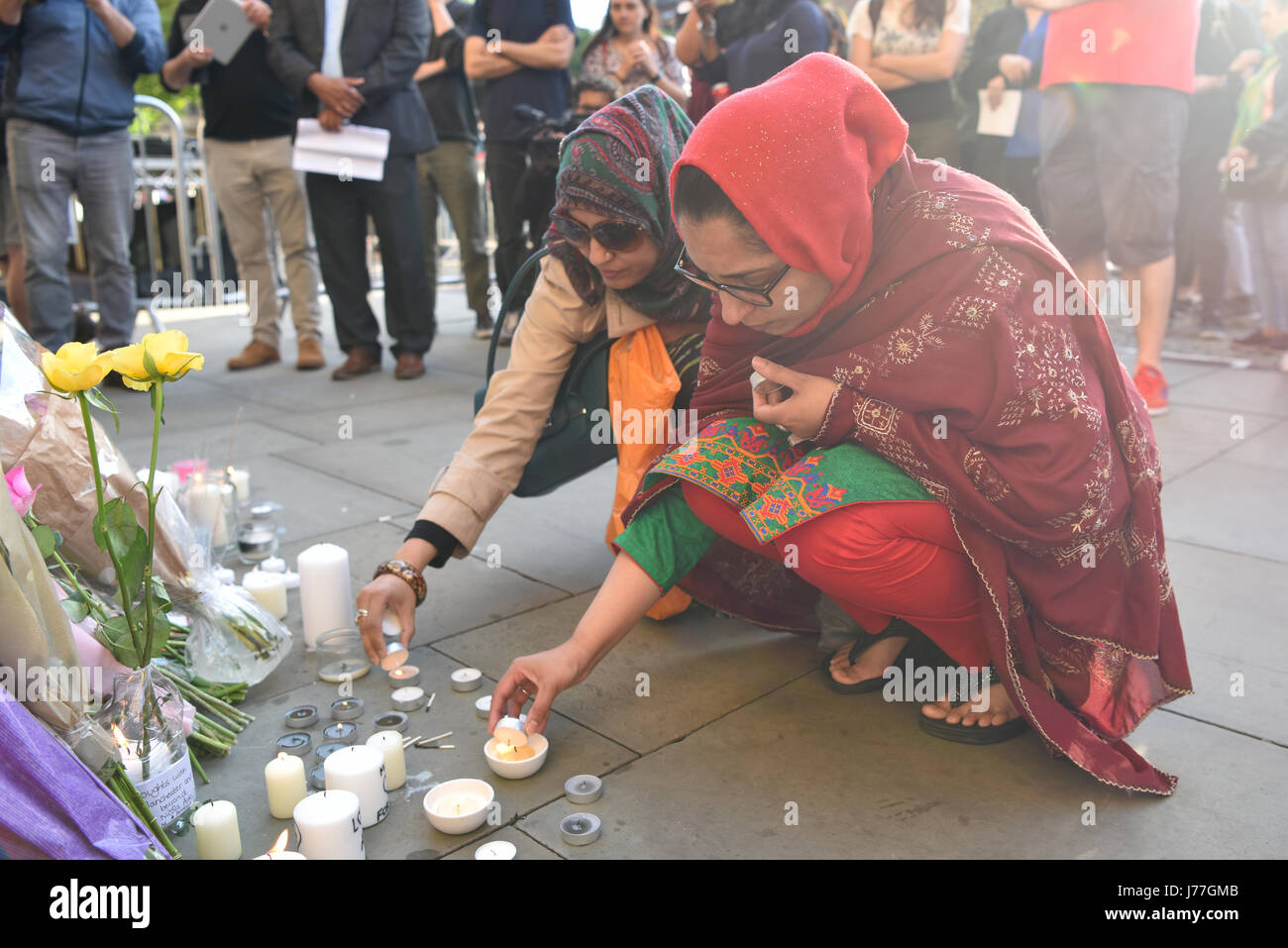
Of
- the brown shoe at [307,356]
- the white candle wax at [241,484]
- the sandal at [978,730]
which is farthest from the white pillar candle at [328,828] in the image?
the brown shoe at [307,356]

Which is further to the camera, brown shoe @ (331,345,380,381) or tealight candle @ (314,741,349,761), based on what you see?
brown shoe @ (331,345,380,381)

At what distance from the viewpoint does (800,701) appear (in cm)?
210

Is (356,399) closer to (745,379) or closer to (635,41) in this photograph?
(635,41)

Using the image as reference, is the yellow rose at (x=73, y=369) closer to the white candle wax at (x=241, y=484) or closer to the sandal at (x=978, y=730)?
the sandal at (x=978, y=730)

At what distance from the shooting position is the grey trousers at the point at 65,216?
4.45 metres

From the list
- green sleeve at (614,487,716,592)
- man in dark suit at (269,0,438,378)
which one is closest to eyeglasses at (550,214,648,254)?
green sleeve at (614,487,716,592)

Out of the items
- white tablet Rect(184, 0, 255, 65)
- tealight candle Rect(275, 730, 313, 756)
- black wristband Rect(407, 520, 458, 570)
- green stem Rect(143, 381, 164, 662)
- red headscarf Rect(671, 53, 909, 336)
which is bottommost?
tealight candle Rect(275, 730, 313, 756)

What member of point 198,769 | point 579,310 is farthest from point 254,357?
point 198,769

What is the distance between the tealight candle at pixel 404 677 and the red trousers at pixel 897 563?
777 millimetres

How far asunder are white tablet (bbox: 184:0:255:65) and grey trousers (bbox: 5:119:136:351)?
0.64 m

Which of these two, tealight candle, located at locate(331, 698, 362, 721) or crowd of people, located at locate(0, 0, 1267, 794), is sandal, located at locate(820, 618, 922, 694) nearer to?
crowd of people, located at locate(0, 0, 1267, 794)

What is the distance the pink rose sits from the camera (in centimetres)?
160
